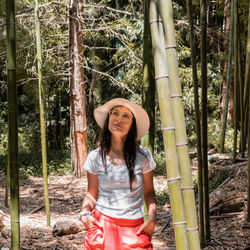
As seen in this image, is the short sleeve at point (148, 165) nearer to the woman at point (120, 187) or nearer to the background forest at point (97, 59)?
the woman at point (120, 187)

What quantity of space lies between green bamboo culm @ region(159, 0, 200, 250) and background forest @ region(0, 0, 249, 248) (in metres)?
3.48

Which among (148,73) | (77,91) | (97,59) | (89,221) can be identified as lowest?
(89,221)

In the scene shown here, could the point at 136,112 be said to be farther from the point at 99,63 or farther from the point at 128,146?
the point at 99,63

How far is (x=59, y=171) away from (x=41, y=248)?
4.95 meters

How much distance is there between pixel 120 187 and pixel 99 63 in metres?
7.40

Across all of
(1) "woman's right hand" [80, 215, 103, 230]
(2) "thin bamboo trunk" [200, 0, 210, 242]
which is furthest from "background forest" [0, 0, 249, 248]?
(1) "woman's right hand" [80, 215, 103, 230]

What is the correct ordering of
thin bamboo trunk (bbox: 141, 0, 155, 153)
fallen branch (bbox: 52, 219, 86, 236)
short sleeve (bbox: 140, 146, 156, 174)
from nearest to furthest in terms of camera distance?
1. short sleeve (bbox: 140, 146, 156, 174)
2. thin bamboo trunk (bbox: 141, 0, 155, 153)
3. fallen branch (bbox: 52, 219, 86, 236)

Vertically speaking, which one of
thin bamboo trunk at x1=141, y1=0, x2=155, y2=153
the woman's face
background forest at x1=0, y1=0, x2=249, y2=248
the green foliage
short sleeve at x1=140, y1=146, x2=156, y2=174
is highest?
background forest at x1=0, y1=0, x2=249, y2=248

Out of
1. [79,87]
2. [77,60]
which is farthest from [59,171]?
[77,60]

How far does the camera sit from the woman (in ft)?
4.85

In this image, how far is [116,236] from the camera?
1486 mm

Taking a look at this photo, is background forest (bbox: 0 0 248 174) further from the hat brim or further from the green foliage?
the hat brim

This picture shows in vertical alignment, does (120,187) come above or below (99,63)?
below

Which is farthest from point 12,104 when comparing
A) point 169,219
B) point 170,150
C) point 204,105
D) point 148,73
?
point 169,219
